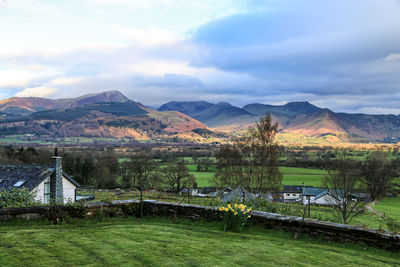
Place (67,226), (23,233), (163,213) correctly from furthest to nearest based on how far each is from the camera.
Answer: (163,213)
(67,226)
(23,233)

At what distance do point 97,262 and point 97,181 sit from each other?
67.7 m

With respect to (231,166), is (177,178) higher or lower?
lower

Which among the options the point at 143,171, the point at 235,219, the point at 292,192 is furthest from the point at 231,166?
the point at 235,219

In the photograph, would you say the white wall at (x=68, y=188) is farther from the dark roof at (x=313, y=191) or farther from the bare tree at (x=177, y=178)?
the dark roof at (x=313, y=191)

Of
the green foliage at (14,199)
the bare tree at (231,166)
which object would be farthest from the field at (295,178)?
the green foliage at (14,199)

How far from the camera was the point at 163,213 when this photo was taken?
41.8 ft

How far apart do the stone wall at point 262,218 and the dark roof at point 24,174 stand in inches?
666

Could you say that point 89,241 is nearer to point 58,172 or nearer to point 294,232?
point 294,232

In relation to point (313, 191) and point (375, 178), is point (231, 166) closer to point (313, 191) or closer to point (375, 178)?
point (375, 178)

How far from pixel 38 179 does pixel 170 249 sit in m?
23.5

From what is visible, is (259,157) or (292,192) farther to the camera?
(292,192)

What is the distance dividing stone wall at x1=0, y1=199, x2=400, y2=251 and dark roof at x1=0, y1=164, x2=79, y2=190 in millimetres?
16914

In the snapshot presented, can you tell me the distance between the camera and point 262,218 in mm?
10820

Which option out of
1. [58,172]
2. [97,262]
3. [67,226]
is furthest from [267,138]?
[97,262]
